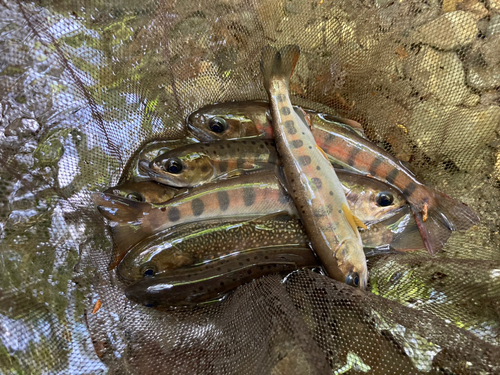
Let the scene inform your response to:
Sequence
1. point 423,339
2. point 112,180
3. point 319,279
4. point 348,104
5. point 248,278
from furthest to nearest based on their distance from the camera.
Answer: point 348,104 → point 112,180 → point 248,278 → point 319,279 → point 423,339

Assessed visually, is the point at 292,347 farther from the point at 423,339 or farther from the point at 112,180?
the point at 112,180

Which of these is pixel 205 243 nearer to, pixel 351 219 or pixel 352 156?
pixel 351 219

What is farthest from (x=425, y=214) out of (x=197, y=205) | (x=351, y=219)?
(x=197, y=205)

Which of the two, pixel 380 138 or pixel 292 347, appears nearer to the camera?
pixel 292 347

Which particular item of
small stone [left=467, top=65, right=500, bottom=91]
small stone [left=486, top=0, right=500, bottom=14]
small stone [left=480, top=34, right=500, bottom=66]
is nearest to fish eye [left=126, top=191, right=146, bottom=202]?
small stone [left=467, top=65, right=500, bottom=91]

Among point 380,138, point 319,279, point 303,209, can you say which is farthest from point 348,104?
point 319,279
